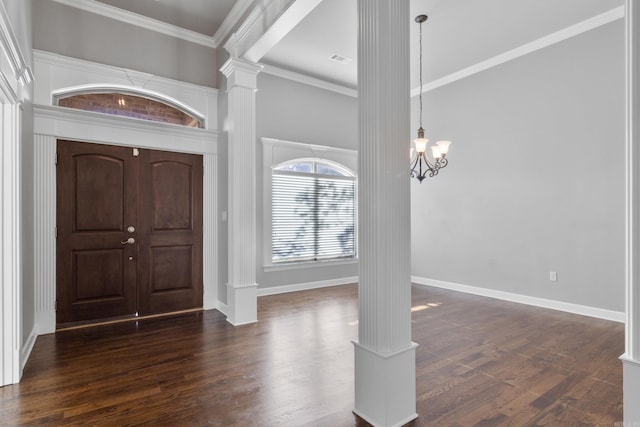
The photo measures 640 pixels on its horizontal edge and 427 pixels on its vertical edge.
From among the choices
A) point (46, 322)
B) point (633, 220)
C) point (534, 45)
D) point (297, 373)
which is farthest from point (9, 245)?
point (534, 45)

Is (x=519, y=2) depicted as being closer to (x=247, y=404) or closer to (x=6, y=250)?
(x=247, y=404)

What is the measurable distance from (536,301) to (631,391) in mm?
3638

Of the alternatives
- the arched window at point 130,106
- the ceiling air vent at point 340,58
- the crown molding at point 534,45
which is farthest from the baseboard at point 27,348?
the crown molding at point 534,45

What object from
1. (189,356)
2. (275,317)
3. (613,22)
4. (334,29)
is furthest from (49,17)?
(613,22)

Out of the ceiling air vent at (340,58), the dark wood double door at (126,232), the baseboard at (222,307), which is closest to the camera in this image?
the dark wood double door at (126,232)

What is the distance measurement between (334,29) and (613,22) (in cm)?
340

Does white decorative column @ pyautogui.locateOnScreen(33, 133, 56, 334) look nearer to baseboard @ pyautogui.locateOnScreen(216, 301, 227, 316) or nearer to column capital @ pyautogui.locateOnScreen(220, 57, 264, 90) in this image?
baseboard @ pyautogui.locateOnScreen(216, 301, 227, 316)

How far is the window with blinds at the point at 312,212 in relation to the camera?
579 centimetres

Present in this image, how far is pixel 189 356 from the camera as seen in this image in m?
3.13

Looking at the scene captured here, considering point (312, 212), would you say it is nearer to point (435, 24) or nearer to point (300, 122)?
point (300, 122)

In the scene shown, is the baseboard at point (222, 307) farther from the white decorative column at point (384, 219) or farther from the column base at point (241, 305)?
the white decorative column at point (384, 219)

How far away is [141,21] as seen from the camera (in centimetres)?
425

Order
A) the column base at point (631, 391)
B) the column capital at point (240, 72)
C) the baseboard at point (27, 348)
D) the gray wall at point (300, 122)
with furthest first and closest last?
the gray wall at point (300, 122)
the column capital at point (240, 72)
the baseboard at point (27, 348)
the column base at point (631, 391)

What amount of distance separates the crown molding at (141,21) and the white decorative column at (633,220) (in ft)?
14.9
